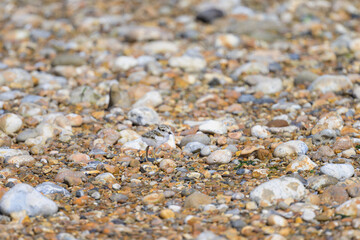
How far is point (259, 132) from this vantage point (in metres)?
5.17

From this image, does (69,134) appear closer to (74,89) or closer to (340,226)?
(74,89)

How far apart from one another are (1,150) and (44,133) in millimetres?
569

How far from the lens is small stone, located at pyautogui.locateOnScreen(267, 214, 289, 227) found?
342 centimetres

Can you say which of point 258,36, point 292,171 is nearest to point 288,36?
point 258,36

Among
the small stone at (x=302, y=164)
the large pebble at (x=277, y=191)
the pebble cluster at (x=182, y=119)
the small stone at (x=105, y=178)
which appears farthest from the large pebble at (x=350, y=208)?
the small stone at (x=105, y=178)

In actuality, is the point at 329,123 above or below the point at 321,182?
below

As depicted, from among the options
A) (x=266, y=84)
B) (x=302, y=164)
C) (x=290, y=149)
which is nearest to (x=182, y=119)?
(x=266, y=84)

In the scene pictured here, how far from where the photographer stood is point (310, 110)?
586 cm

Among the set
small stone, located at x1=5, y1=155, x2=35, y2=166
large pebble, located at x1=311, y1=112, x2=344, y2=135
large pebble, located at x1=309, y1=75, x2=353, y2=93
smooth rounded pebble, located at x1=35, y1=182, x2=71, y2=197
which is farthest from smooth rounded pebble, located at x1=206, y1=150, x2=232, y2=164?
large pebble, located at x1=309, y1=75, x2=353, y2=93

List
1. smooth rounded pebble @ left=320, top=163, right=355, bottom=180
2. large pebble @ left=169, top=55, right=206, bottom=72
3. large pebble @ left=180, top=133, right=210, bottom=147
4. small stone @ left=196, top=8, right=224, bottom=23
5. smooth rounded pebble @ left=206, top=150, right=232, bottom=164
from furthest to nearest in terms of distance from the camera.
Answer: small stone @ left=196, top=8, right=224, bottom=23 → large pebble @ left=169, top=55, right=206, bottom=72 → large pebble @ left=180, top=133, right=210, bottom=147 → smooth rounded pebble @ left=206, top=150, right=232, bottom=164 → smooth rounded pebble @ left=320, top=163, right=355, bottom=180

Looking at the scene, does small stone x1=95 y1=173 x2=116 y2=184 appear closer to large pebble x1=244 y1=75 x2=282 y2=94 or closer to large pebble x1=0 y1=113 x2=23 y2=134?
large pebble x1=0 y1=113 x2=23 y2=134

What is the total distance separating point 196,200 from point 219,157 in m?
0.87

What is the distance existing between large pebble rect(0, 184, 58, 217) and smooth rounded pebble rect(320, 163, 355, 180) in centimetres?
230

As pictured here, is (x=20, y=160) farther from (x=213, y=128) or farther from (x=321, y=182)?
(x=321, y=182)
